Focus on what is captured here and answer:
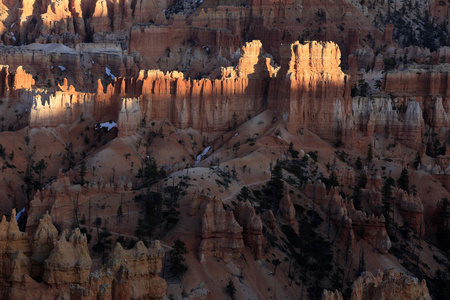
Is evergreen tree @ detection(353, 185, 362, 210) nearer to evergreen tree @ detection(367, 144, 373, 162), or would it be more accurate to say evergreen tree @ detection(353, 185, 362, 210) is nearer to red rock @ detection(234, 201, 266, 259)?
evergreen tree @ detection(367, 144, 373, 162)

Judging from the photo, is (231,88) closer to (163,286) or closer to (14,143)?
(14,143)

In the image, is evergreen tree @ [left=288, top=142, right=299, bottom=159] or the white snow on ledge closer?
evergreen tree @ [left=288, top=142, right=299, bottom=159]

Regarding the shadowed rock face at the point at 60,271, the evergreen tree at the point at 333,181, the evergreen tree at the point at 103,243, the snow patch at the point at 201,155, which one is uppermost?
the shadowed rock face at the point at 60,271

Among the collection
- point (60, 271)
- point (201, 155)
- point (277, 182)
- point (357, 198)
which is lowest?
point (357, 198)

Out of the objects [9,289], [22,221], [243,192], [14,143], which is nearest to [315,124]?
[243,192]

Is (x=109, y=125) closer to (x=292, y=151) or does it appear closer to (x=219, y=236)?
(x=292, y=151)

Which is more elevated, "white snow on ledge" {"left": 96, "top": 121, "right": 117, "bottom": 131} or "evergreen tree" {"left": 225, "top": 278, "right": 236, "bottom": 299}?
"white snow on ledge" {"left": 96, "top": 121, "right": 117, "bottom": 131}

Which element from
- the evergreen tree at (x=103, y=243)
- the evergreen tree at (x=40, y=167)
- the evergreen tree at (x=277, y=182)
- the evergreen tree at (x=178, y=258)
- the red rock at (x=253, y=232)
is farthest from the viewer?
the evergreen tree at (x=40, y=167)

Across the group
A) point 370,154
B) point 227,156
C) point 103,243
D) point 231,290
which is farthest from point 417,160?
point 103,243

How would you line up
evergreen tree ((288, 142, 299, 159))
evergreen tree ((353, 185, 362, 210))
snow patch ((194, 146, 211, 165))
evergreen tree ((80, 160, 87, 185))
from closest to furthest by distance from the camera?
evergreen tree ((80, 160, 87, 185)), evergreen tree ((353, 185, 362, 210)), evergreen tree ((288, 142, 299, 159)), snow patch ((194, 146, 211, 165))

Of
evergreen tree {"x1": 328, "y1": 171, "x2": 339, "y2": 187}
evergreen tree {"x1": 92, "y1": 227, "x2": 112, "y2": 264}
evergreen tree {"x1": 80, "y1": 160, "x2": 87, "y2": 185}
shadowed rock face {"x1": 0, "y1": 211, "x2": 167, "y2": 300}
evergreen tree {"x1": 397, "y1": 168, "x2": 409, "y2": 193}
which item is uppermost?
shadowed rock face {"x1": 0, "y1": 211, "x2": 167, "y2": 300}

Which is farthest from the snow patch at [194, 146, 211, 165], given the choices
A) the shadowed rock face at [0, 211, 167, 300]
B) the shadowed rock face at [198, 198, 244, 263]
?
the shadowed rock face at [0, 211, 167, 300]

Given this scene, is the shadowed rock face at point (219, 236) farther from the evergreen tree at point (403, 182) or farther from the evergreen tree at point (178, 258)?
the evergreen tree at point (403, 182)

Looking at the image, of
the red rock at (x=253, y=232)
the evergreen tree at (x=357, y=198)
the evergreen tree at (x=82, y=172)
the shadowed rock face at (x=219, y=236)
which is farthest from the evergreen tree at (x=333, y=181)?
the evergreen tree at (x=82, y=172)
